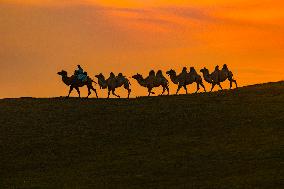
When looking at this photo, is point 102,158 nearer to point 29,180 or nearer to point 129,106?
point 29,180

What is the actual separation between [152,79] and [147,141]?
1693 cm

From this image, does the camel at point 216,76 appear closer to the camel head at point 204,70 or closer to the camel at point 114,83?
the camel head at point 204,70

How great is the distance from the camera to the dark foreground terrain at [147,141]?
3275 cm

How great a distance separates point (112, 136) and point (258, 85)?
17.8m

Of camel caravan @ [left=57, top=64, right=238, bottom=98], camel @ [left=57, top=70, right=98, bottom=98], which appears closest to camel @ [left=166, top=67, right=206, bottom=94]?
camel caravan @ [left=57, top=64, right=238, bottom=98]

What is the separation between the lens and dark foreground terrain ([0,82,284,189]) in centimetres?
3275

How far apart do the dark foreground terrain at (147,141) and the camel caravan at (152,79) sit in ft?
11.1

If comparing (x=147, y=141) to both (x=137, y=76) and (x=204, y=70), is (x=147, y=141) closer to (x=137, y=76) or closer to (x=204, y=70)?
(x=137, y=76)

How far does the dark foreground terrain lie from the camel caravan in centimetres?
338

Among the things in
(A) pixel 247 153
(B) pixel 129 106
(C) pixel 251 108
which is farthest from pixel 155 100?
(A) pixel 247 153

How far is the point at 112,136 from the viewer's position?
136 feet

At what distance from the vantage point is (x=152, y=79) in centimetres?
5647

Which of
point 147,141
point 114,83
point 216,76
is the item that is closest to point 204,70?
point 216,76

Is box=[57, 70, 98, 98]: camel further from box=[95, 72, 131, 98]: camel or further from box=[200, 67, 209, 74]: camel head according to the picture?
box=[200, 67, 209, 74]: camel head
